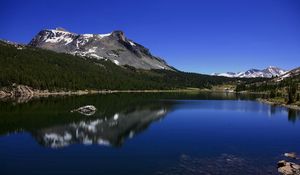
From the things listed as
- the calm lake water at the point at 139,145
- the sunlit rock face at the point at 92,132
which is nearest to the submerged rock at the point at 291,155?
the calm lake water at the point at 139,145

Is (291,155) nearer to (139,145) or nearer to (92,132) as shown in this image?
(139,145)

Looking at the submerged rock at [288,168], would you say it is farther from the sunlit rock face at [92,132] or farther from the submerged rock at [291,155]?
the sunlit rock face at [92,132]

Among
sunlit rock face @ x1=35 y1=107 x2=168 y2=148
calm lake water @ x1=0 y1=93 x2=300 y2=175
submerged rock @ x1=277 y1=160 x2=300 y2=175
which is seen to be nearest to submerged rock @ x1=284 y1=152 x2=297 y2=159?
calm lake water @ x1=0 y1=93 x2=300 y2=175

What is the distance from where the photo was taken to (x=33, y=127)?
3415 inches

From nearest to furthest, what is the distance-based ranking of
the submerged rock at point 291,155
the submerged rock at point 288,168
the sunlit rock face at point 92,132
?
the submerged rock at point 288,168 < the submerged rock at point 291,155 < the sunlit rock face at point 92,132

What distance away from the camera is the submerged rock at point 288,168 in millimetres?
46600

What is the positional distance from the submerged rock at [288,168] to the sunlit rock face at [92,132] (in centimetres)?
2930

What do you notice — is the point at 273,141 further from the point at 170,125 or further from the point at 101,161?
the point at 101,161

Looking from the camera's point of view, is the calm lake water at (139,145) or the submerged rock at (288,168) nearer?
the submerged rock at (288,168)

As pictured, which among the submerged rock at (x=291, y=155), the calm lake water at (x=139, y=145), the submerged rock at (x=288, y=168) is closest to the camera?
the submerged rock at (x=288, y=168)

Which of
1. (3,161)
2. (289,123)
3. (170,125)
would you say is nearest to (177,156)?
(3,161)

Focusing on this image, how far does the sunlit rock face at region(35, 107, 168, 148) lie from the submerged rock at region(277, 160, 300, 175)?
29.3 m

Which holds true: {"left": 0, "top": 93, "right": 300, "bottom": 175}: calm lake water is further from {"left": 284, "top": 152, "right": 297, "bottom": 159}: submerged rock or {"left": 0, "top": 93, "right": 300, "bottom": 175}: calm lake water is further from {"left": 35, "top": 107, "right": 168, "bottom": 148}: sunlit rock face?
{"left": 284, "top": 152, "right": 297, "bottom": 159}: submerged rock

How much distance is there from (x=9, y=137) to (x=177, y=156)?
3466cm
